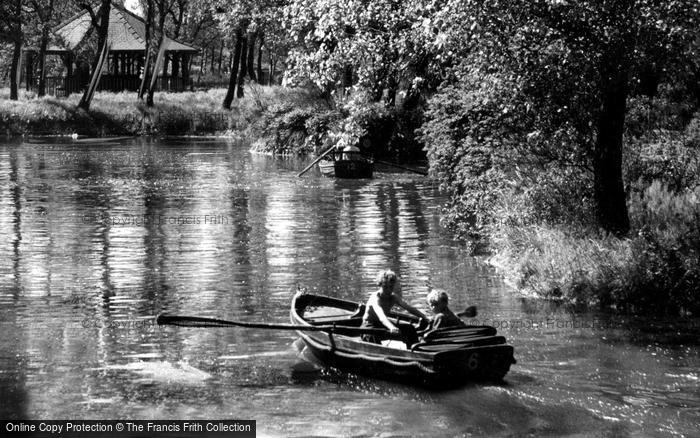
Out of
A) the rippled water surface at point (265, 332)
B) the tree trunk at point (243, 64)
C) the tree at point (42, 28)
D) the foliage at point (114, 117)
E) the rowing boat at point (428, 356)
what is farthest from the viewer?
the tree trunk at point (243, 64)

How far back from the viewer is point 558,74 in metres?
20.6

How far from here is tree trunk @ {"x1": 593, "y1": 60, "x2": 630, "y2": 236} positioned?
2125 centimetres

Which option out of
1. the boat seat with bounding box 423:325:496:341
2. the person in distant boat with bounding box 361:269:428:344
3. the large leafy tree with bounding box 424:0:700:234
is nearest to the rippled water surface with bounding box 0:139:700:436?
the boat seat with bounding box 423:325:496:341

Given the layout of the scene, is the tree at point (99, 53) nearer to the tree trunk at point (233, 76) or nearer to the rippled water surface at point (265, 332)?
the tree trunk at point (233, 76)

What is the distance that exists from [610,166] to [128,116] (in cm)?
5405

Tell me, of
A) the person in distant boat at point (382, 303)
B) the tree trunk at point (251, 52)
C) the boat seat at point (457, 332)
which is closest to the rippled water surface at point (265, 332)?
the boat seat at point (457, 332)

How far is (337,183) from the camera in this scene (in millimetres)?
42281

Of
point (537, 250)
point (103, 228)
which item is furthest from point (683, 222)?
point (103, 228)

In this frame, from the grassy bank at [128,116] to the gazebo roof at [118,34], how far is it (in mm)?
7694

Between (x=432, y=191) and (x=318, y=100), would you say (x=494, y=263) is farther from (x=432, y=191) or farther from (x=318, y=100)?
(x=318, y=100)

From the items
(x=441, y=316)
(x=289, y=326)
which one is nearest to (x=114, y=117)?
(x=289, y=326)

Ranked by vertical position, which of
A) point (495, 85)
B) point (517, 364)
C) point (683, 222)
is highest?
point (495, 85)

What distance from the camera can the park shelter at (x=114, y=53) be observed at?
82.9 m

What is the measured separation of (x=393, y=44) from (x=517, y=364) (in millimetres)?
9420
